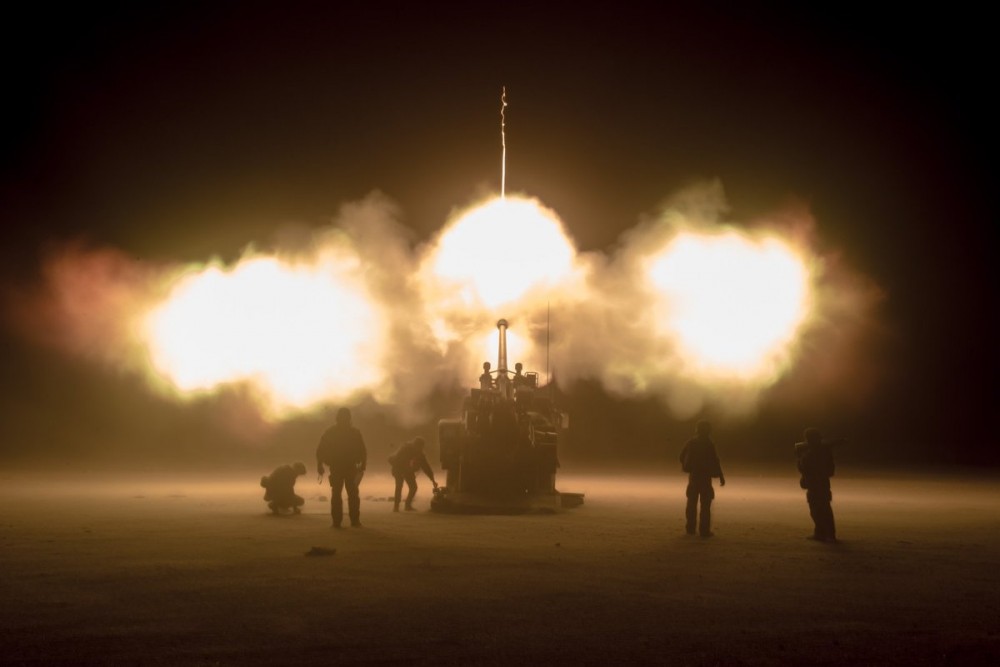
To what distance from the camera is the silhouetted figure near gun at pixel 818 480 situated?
15.3m

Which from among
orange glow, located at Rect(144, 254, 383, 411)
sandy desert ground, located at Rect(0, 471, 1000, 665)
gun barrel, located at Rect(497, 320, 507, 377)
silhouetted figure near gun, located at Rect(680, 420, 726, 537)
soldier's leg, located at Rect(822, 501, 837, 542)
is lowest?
sandy desert ground, located at Rect(0, 471, 1000, 665)

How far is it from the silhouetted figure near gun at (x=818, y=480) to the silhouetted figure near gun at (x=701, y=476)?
1359 mm

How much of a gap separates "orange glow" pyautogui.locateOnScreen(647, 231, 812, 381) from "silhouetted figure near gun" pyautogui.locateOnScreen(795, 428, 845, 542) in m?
18.4

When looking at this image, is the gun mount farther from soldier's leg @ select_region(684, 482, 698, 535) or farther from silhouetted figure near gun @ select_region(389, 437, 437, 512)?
soldier's leg @ select_region(684, 482, 698, 535)

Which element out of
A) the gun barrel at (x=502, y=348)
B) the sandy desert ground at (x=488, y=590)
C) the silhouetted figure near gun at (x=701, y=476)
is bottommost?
the sandy desert ground at (x=488, y=590)

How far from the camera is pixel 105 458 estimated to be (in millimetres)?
42281

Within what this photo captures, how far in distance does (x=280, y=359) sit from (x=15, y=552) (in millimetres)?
25486

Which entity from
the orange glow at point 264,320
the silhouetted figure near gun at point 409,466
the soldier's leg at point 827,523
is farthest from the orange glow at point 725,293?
the soldier's leg at point 827,523

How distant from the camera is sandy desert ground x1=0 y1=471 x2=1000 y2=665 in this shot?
7.41 m

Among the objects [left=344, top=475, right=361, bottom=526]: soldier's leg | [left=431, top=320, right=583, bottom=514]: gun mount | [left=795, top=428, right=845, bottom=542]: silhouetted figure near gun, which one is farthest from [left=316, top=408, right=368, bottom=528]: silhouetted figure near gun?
[left=795, top=428, right=845, bottom=542]: silhouetted figure near gun

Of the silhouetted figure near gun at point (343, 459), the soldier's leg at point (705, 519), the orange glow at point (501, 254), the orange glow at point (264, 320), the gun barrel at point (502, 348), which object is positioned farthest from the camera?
the orange glow at point (264, 320)

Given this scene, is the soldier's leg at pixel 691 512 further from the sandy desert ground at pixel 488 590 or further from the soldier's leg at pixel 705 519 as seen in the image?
the sandy desert ground at pixel 488 590

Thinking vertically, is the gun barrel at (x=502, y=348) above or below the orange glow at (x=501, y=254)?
below

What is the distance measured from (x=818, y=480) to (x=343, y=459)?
7875mm
